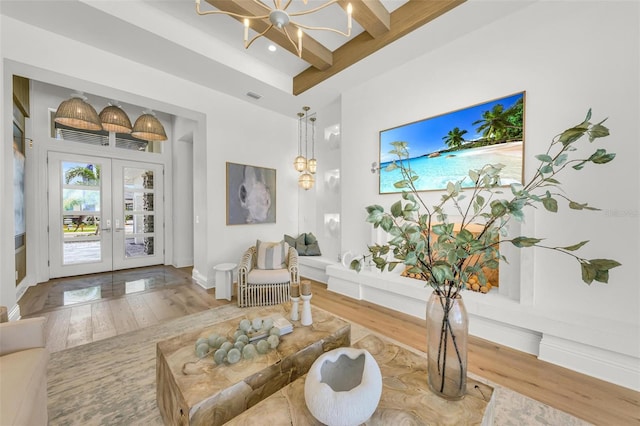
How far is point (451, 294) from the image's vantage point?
110 centimetres

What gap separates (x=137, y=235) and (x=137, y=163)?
4.81 ft

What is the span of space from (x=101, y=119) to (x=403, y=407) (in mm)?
4347

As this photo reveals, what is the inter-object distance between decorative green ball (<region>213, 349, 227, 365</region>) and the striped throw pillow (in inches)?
83.7

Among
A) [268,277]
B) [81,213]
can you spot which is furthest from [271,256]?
[81,213]

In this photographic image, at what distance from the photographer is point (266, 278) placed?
126 inches

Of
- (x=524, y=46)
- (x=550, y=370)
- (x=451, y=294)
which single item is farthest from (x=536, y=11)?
(x=550, y=370)

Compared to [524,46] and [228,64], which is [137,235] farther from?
[524,46]

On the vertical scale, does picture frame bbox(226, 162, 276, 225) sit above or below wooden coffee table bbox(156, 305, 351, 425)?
above

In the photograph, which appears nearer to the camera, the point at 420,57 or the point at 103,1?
the point at 103,1

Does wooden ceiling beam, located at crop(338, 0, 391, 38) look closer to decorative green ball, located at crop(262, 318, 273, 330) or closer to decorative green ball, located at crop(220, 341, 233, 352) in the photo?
decorative green ball, located at crop(262, 318, 273, 330)

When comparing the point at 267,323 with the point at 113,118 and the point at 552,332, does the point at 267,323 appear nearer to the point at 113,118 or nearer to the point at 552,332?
the point at 552,332

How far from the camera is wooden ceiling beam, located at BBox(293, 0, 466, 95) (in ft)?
8.04

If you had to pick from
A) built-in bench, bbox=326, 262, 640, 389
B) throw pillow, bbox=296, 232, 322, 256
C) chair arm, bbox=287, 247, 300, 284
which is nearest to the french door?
throw pillow, bbox=296, 232, 322, 256

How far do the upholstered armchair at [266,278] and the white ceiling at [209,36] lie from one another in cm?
256
